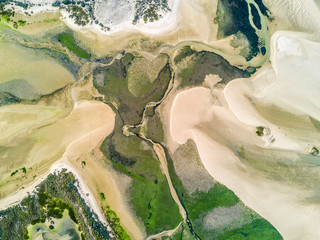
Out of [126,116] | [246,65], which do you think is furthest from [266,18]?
[126,116]

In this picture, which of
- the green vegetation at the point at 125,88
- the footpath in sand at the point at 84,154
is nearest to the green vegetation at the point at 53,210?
the footpath in sand at the point at 84,154

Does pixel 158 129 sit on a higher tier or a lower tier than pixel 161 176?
higher

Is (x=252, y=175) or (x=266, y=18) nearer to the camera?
(x=252, y=175)

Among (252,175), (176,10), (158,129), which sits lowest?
(252,175)

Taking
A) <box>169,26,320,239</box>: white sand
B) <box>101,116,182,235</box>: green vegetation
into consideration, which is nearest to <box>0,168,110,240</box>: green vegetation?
<box>101,116,182,235</box>: green vegetation

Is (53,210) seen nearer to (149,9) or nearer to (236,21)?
(149,9)

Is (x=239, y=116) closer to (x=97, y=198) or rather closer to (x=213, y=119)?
(x=213, y=119)

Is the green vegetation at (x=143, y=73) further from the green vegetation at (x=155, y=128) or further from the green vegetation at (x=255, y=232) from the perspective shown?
the green vegetation at (x=255, y=232)
